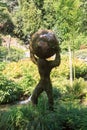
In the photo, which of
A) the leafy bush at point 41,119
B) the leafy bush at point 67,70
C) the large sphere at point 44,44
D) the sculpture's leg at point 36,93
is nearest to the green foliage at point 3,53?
the leafy bush at point 67,70

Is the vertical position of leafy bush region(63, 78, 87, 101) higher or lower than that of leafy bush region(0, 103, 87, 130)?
lower

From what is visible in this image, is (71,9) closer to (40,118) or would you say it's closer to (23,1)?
(40,118)

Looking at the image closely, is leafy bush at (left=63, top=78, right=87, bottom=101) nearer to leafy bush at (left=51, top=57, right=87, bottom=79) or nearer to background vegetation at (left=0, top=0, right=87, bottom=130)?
background vegetation at (left=0, top=0, right=87, bottom=130)

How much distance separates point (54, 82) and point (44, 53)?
7339mm

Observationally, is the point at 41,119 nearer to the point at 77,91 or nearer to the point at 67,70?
the point at 77,91

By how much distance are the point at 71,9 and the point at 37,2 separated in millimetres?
20291

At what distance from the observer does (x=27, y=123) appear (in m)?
7.09

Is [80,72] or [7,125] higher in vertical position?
[7,125]

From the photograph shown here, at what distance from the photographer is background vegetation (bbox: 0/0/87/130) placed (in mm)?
7172

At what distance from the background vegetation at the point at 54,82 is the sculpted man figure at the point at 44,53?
27 centimetres

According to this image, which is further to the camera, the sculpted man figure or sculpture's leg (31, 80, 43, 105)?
sculpture's leg (31, 80, 43, 105)

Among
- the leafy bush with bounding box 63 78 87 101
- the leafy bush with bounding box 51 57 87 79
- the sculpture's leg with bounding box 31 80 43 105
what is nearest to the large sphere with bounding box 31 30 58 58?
the sculpture's leg with bounding box 31 80 43 105

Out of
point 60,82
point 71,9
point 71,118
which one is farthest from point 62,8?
point 71,118

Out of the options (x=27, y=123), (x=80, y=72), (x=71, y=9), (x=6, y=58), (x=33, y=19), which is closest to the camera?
(x=27, y=123)
